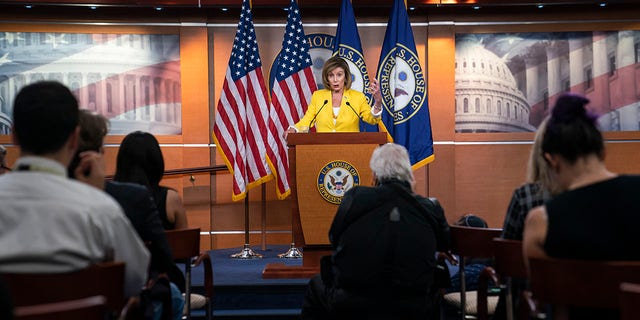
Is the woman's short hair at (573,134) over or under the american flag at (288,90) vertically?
under

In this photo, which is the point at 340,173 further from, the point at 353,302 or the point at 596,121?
the point at 596,121

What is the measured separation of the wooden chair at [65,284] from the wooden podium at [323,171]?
367 centimetres

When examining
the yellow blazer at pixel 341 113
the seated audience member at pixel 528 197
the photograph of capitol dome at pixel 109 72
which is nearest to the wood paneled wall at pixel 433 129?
the photograph of capitol dome at pixel 109 72

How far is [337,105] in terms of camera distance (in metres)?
6.75

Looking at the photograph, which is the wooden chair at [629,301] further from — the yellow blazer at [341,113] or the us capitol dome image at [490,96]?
the us capitol dome image at [490,96]

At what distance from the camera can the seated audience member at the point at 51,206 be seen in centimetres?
204

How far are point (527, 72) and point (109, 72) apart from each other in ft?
15.6

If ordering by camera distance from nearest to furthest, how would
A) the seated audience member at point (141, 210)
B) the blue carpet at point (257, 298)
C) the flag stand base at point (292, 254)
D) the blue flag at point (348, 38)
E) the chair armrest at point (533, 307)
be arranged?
the chair armrest at point (533, 307) < the seated audience member at point (141, 210) < the blue carpet at point (257, 298) < the flag stand base at point (292, 254) < the blue flag at point (348, 38)

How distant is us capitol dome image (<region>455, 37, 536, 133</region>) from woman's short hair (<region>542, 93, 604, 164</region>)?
6.40 m

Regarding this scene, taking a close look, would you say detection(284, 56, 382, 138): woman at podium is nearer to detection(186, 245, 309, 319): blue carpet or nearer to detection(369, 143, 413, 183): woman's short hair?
detection(186, 245, 309, 319): blue carpet

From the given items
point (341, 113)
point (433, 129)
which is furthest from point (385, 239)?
point (433, 129)

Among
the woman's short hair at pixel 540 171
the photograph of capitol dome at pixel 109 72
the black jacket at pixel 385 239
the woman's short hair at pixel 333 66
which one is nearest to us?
the woman's short hair at pixel 540 171

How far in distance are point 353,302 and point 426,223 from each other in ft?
1.72

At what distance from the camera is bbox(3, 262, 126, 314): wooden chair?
2.02m
